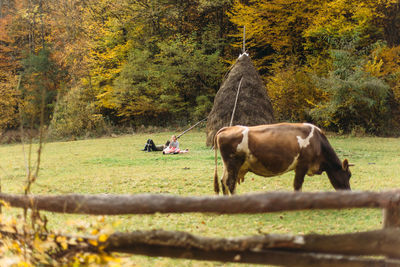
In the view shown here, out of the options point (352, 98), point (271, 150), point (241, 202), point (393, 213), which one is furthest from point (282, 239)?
point (352, 98)

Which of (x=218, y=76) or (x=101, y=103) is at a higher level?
(x=218, y=76)

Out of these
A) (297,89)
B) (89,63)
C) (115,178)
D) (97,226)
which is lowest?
(115,178)

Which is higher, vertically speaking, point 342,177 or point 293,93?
point 293,93

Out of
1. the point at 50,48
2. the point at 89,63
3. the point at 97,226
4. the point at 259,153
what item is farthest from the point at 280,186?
the point at 50,48

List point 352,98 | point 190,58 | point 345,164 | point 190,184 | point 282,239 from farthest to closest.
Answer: point 190,58
point 352,98
point 190,184
point 345,164
point 282,239

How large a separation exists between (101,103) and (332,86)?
Answer: 19.0 meters

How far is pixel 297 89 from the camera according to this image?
21953mm

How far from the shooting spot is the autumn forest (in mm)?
20344

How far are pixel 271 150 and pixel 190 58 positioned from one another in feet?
72.4

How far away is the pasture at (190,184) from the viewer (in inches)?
221

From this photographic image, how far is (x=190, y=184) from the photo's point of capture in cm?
874

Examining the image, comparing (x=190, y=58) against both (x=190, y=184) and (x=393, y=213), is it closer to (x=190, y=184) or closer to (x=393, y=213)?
(x=190, y=184)

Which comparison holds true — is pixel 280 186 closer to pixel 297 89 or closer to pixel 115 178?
pixel 115 178

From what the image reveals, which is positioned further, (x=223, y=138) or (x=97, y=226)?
(x=223, y=138)
